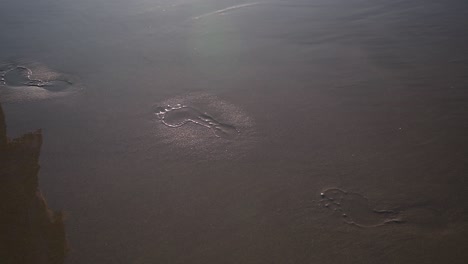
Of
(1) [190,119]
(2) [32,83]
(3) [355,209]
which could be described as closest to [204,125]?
(1) [190,119]

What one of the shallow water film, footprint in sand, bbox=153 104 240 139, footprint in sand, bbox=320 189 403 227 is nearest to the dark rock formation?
the shallow water film

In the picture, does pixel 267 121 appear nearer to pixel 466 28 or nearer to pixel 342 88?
pixel 342 88

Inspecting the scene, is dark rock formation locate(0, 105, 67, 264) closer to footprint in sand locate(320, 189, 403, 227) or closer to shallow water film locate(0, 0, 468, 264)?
shallow water film locate(0, 0, 468, 264)

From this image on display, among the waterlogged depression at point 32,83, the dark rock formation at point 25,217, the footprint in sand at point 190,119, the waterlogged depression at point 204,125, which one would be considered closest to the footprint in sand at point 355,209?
the waterlogged depression at point 204,125

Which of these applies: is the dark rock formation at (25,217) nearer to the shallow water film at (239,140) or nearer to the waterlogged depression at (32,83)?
the shallow water film at (239,140)

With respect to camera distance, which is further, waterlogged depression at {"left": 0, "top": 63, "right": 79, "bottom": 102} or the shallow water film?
waterlogged depression at {"left": 0, "top": 63, "right": 79, "bottom": 102}

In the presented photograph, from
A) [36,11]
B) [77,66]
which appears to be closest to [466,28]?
[77,66]

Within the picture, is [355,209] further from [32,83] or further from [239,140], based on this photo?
[32,83]
